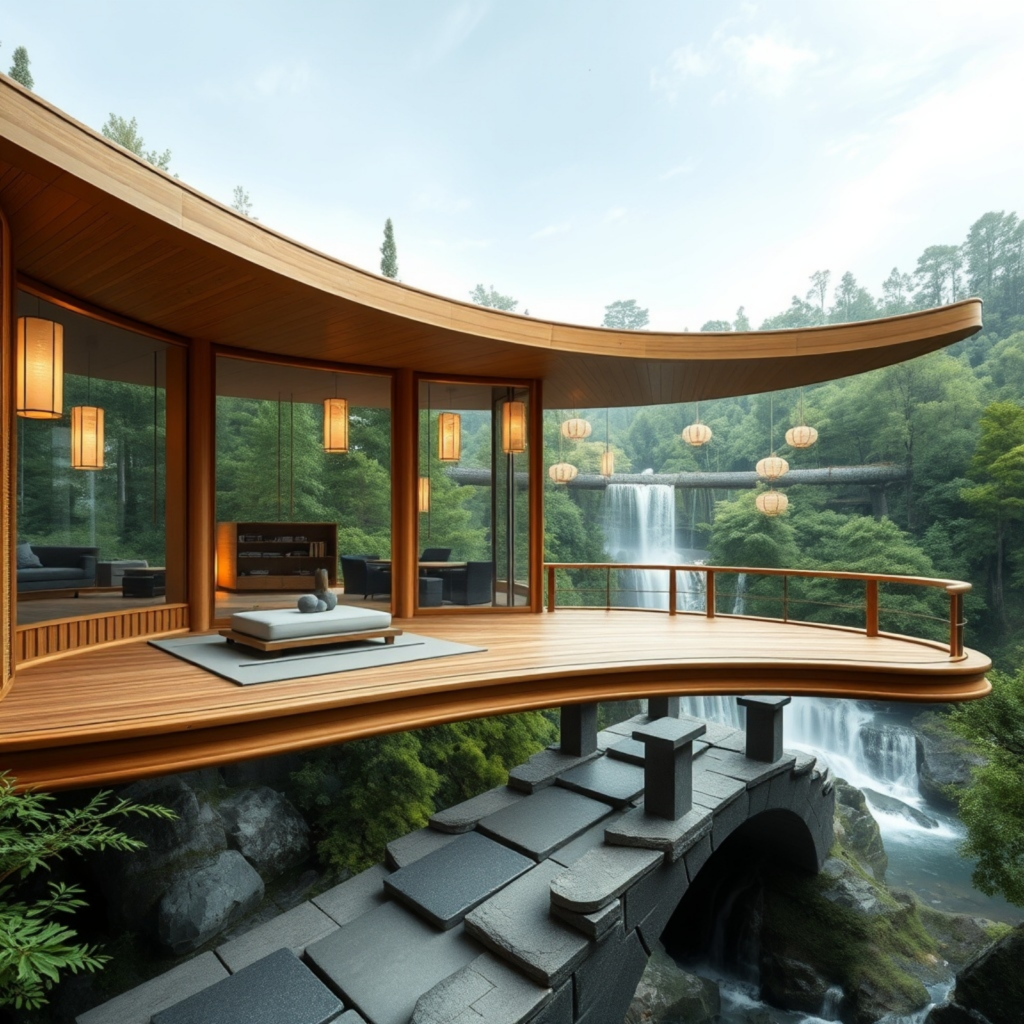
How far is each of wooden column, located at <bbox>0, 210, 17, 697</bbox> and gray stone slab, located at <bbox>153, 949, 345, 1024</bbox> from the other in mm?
1968

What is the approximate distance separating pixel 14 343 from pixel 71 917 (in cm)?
553

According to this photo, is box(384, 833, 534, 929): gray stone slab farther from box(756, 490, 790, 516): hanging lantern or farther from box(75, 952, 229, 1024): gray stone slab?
box(756, 490, 790, 516): hanging lantern

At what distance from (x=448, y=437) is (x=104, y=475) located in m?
3.33

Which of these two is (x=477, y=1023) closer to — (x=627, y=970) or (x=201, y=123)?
(x=627, y=970)

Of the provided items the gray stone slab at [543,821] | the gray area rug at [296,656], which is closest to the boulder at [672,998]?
the gray stone slab at [543,821]

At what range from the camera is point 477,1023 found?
123 inches

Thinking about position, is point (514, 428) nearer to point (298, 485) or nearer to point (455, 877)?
point (455, 877)

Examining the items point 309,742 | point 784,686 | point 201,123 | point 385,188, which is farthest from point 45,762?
point 385,188

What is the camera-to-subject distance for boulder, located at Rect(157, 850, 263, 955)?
5.72m

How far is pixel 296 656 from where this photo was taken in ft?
14.1

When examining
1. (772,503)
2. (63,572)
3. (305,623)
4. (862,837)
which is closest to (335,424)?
(63,572)

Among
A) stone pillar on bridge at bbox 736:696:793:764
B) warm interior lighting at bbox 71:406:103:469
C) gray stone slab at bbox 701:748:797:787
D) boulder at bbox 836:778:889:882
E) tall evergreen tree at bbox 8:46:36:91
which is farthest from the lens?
tall evergreen tree at bbox 8:46:36:91

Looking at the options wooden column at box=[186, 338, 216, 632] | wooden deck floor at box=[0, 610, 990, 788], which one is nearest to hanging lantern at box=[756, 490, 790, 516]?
wooden deck floor at box=[0, 610, 990, 788]

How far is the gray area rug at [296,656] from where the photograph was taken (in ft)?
12.5
